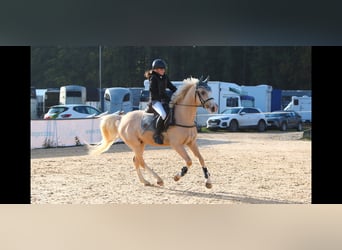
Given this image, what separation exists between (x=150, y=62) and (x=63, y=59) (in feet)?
3.82

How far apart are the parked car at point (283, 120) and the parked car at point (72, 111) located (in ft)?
7.52

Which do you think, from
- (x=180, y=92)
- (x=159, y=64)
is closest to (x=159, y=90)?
(x=180, y=92)

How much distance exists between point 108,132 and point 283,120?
7.70 feet

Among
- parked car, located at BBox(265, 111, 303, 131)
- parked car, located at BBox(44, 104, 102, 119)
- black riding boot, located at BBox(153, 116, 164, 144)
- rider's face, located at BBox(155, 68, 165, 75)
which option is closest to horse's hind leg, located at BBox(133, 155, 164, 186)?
black riding boot, located at BBox(153, 116, 164, 144)

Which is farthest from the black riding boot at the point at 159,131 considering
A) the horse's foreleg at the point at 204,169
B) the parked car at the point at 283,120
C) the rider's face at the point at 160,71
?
the parked car at the point at 283,120

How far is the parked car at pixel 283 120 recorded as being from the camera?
7895 millimetres

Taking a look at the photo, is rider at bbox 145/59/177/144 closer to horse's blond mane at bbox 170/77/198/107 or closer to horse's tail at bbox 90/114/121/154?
horse's blond mane at bbox 170/77/198/107

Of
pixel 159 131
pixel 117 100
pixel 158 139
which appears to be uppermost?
pixel 117 100

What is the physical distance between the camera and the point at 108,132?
7816 mm

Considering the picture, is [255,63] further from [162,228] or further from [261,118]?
[162,228]

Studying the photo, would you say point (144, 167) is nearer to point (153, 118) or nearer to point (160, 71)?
point (153, 118)

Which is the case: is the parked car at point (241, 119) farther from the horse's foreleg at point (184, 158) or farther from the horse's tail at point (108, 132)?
the horse's tail at point (108, 132)

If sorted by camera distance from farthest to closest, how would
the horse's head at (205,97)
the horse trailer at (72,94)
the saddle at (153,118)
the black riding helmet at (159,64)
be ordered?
1. the horse trailer at (72,94)
2. the black riding helmet at (159,64)
3. the saddle at (153,118)
4. the horse's head at (205,97)
